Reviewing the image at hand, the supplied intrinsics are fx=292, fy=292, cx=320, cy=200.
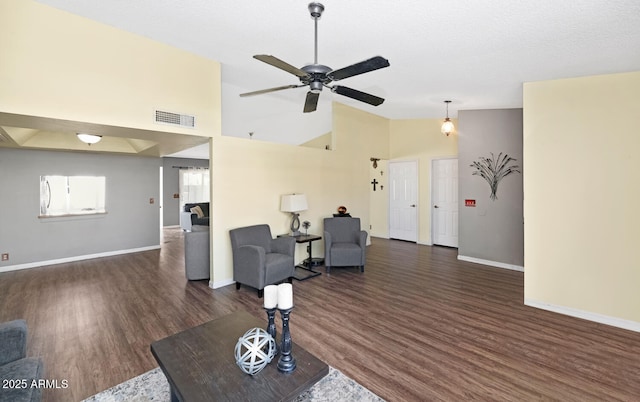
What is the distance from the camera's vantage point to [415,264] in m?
5.32

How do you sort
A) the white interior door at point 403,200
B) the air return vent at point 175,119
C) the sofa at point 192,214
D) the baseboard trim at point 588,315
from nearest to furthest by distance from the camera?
the baseboard trim at point 588,315 → the air return vent at point 175,119 → the white interior door at point 403,200 → the sofa at point 192,214

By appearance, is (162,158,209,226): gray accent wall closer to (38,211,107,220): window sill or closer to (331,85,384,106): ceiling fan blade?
(38,211,107,220): window sill

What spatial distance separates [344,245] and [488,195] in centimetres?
284

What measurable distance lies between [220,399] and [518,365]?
2.28 meters

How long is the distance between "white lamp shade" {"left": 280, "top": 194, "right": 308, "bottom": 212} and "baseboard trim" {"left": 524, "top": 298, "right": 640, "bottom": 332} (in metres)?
3.28

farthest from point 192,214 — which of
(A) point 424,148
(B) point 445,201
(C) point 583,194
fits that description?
(C) point 583,194

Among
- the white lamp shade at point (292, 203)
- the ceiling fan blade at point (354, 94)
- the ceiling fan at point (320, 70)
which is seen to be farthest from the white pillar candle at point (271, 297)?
the white lamp shade at point (292, 203)

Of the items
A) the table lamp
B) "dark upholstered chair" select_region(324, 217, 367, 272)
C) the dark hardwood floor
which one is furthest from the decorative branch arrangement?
the table lamp

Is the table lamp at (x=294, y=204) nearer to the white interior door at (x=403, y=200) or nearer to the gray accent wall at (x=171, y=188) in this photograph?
the white interior door at (x=403, y=200)

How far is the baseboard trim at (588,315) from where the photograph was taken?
295 cm

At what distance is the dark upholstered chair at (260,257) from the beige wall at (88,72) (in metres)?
1.58

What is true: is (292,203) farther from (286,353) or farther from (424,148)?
(424,148)

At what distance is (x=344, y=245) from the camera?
4934 mm

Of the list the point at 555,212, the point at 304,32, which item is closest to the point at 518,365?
the point at 555,212
